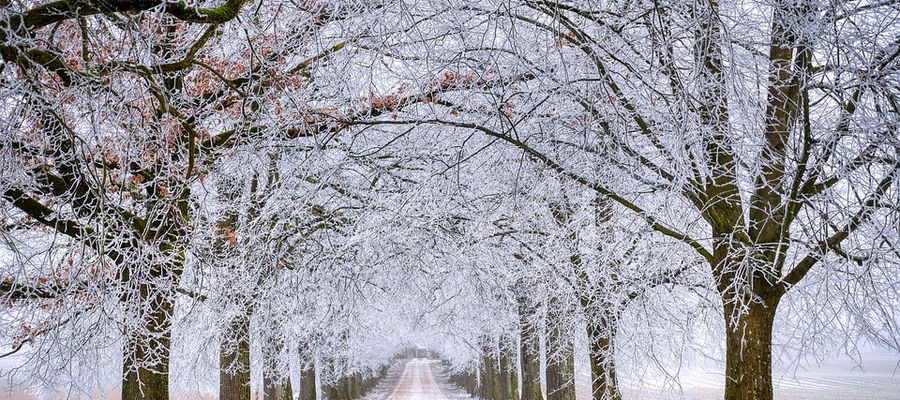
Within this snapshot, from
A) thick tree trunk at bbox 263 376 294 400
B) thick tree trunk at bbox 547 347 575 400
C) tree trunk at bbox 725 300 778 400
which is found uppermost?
tree trunk at bbox 725 300 778 400

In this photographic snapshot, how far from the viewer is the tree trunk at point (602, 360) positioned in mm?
9117

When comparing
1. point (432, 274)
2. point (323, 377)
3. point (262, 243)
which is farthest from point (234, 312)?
point (323, 377)

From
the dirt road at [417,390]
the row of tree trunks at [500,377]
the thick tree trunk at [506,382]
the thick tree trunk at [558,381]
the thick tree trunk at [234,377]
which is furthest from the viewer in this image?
the dirt road at [417,390]

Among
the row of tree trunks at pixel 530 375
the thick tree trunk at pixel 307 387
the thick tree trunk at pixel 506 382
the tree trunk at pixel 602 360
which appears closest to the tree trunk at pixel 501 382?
the thick tree trunk at pixel 506 382

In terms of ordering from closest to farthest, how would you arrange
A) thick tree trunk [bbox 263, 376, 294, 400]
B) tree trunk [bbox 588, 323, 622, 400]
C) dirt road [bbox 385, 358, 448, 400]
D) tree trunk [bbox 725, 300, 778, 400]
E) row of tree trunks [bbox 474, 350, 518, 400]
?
tree trunk [bbox 725, 300, 778, 400]
tree trunk [bbox 588, 323, 622, 400]
thick tree trunk [bbox 263, 376, 294, 400]
row of tree trunks [bbox 474, 350, 518, 400]
dirt road [bbox 385, 358, 448, 400]

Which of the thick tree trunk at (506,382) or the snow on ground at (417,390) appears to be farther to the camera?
the snow on ground at (417,390)

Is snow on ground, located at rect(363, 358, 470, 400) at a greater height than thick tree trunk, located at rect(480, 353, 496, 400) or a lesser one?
lesser

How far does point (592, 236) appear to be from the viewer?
901 centimetres

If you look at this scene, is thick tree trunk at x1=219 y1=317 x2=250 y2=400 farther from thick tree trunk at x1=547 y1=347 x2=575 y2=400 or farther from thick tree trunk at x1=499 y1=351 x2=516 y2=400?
thick tree trunk at x1=499 y1=351 x2=516 y2=400

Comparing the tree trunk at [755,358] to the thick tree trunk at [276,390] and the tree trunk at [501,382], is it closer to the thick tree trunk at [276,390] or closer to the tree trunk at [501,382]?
the thick tree trunk at [276,390]

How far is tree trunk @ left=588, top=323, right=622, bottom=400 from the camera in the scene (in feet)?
29.9

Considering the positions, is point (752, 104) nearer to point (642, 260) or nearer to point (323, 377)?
point (642, 260)

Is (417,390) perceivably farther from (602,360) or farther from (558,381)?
(602,360)

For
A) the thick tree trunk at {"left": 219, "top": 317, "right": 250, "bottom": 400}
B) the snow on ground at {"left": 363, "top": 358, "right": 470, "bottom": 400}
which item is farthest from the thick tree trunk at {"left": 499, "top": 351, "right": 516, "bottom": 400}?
the snow on ground at {"left": 363, "top": 358, "right": 470, "bottom": 400}
